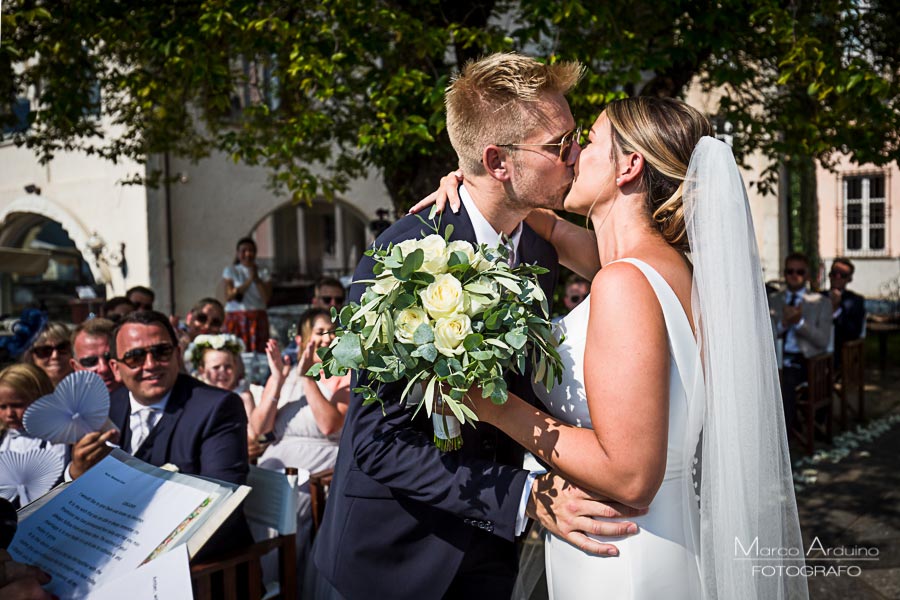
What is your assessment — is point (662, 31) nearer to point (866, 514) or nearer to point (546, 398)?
point (866, 514)

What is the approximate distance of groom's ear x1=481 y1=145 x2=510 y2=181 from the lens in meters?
2.37

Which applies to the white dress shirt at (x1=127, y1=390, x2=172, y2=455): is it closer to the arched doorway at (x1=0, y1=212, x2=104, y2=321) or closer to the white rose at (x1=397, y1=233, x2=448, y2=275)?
the white rose at (x1=397, y1=233, x2=448, y2=275)

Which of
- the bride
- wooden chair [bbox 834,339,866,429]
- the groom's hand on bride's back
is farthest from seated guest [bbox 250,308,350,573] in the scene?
wooden chair [bbox 834,339,866,429]

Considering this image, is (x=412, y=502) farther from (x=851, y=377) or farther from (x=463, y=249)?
(x=851, y=377)

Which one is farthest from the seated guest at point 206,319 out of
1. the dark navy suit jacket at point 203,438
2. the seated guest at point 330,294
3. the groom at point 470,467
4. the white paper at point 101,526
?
the groom at point 470,467

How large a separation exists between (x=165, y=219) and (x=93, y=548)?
14360 millimetres

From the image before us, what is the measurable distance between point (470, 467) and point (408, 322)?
50 centimetres

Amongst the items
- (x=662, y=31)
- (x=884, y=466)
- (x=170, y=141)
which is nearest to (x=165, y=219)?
(x=170, y=141)

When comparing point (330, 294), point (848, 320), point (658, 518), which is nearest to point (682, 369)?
point (658, 518)

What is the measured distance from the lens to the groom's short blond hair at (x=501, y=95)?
2.30 meters

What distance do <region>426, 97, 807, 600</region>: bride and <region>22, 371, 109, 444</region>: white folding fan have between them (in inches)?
66.6

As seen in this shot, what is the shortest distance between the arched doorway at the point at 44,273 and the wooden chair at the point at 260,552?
54.7 feet

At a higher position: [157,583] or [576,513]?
[576,513]

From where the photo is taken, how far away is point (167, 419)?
338 cm
